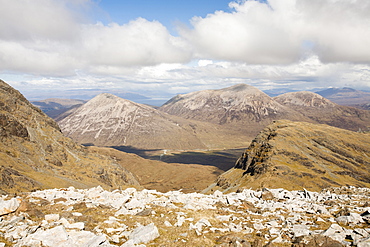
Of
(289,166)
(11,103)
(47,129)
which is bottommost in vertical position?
(289,166)

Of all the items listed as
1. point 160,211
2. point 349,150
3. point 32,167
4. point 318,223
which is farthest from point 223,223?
point 349,150

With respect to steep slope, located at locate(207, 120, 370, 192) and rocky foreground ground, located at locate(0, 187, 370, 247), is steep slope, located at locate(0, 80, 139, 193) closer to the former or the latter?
rocky foreground ground, located at locate(0, 187, 370, 247)

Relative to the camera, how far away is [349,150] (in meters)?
142

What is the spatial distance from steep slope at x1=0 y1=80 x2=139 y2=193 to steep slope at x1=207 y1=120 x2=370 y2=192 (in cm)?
7266

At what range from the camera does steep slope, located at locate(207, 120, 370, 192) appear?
366 ft

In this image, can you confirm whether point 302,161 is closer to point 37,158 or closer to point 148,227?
point 148,227

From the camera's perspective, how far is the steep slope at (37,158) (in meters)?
78.0

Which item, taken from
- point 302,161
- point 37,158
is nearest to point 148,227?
point 37,158

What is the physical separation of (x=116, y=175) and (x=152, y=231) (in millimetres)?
124315

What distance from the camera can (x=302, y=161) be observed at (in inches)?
5017

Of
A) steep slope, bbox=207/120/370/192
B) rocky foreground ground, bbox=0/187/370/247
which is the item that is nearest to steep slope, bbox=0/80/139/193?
rocky foreground ground, bbox=0/187/370/247

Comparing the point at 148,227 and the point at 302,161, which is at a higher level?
the point at 148,227

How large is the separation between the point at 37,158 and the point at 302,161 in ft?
467

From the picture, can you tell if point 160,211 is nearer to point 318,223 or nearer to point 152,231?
point 152,231
